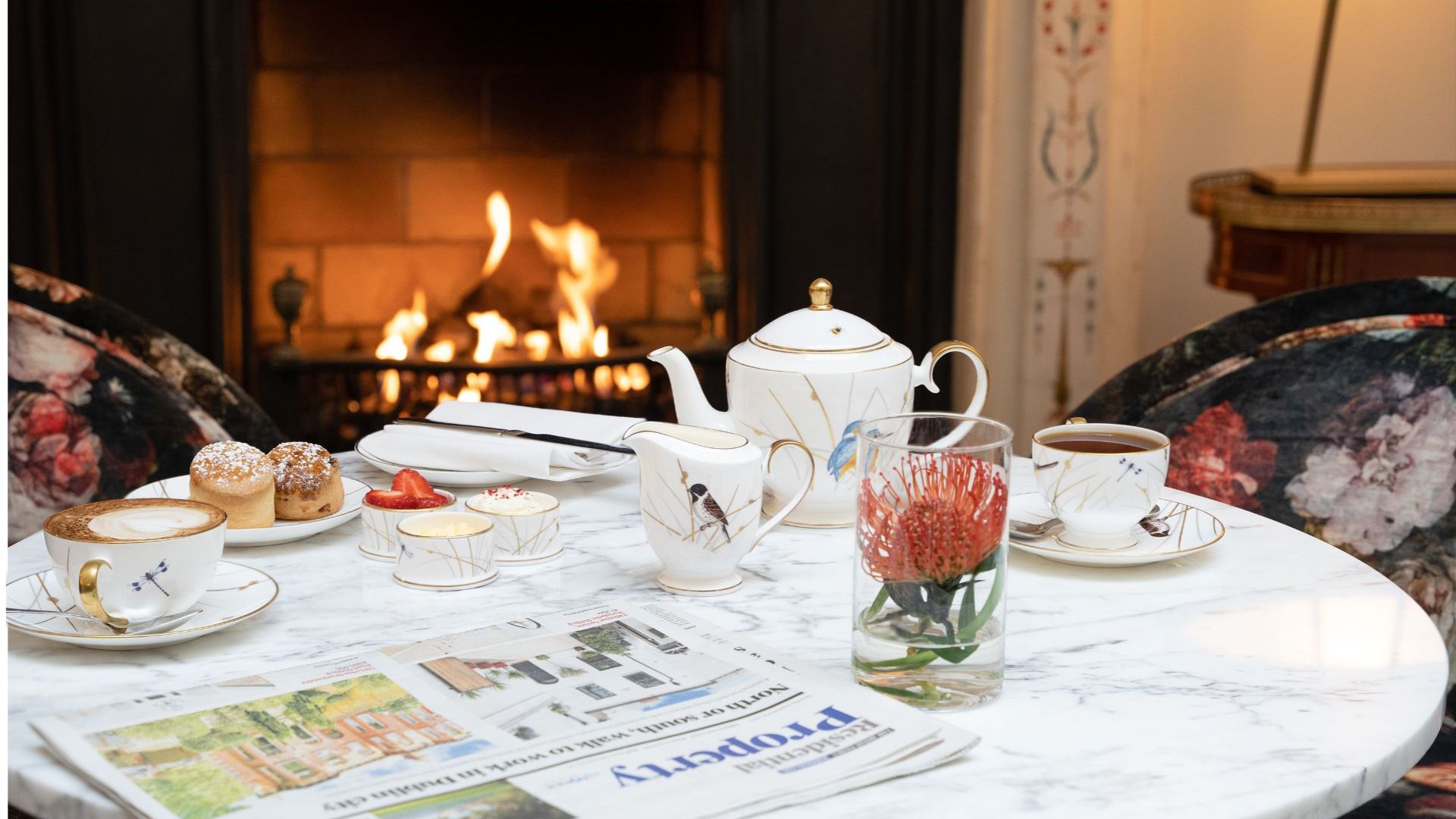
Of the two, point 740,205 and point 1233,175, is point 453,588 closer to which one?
point 740,205

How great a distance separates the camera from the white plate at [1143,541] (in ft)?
3.49

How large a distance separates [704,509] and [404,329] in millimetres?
1943

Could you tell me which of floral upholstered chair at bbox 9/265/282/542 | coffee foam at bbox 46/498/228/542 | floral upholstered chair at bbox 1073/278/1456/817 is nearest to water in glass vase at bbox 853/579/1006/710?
coffee foam at bbox 46/498/228/542

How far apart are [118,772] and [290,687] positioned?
0.12m

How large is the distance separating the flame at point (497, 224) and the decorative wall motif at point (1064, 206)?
3.17ft

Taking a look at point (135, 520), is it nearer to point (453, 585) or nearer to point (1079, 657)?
point (453, 585)

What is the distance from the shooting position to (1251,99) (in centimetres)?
315

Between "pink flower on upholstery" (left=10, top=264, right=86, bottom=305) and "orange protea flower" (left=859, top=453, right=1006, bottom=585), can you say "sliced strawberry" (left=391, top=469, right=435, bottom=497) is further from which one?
"pink flower on upholstery" (left=10, top=264, right=86, bottom=305)

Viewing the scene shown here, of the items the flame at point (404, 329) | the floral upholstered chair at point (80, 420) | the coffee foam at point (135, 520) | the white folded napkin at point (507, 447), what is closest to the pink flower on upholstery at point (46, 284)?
the floral upholstered chair at point (80, 420)

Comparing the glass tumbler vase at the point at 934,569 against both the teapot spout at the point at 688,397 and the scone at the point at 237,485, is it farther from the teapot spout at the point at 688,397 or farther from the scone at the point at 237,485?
the scone at the point at 237,485

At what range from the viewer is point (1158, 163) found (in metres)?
3.30

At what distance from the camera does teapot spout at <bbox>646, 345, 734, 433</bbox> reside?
120 centimetres

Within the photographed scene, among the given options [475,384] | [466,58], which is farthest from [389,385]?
[466,58]

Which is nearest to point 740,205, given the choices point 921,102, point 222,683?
point 921,102
